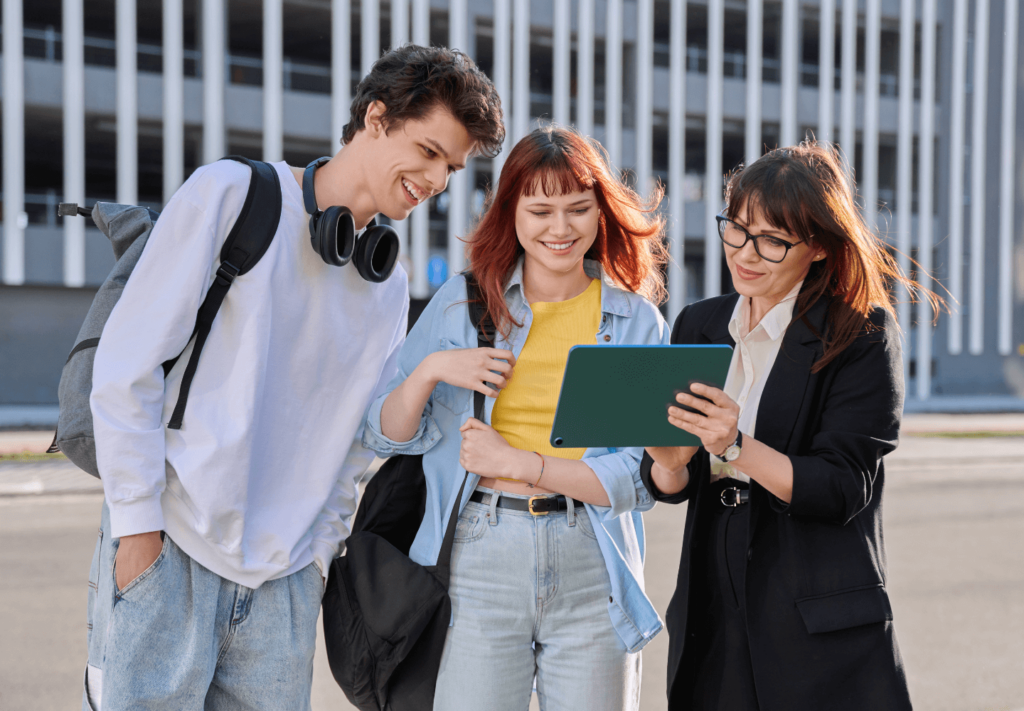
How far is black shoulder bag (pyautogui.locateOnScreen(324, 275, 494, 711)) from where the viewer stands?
6.47 ft

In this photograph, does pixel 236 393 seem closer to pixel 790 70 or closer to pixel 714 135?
pixel 714 135

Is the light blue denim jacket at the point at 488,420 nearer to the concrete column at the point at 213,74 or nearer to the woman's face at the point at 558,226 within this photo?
the woman's face at the point at 558,226

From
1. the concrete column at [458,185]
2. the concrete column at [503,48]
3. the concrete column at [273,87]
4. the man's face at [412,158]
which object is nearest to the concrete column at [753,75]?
the concrete column at [503,48]

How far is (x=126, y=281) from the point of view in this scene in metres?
1.80

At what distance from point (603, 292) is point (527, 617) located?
865 millimetres

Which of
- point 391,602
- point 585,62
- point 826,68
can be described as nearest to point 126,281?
point 391,602

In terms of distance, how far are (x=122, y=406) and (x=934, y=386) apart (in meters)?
27.5

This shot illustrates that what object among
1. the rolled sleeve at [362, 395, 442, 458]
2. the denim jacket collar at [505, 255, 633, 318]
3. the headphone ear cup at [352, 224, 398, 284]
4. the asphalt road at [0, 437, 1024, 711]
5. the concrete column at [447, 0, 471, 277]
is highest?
the concrete column at [447, 0, 471, 277]

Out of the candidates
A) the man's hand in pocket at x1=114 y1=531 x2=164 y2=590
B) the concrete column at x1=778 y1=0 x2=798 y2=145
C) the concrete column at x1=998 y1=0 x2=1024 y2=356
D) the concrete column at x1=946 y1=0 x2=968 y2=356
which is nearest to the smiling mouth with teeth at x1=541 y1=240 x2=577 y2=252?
the man's hand in pocket at x1=114 y1=531 x2=164 y2=590

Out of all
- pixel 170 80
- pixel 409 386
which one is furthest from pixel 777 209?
pixel 170 80

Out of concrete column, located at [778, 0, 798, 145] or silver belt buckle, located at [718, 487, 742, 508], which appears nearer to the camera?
silver belt buckle, located at [718, 487, 742, 508]

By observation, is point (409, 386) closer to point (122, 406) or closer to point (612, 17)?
point (122, 406)

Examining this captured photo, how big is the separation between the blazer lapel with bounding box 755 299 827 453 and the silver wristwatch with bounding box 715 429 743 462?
0.23 m

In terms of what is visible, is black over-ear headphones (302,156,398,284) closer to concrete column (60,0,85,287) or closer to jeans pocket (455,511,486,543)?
jeans pocket (455,511,486,543)
